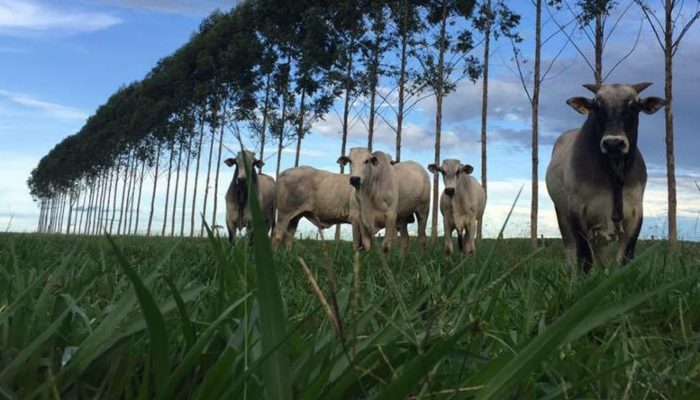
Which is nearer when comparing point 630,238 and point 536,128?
point 630,238

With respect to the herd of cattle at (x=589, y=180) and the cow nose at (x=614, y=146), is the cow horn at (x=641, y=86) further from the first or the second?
the cow nose at (x=614, y=146)

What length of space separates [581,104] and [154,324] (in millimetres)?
7219

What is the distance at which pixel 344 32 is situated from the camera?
36.8 m

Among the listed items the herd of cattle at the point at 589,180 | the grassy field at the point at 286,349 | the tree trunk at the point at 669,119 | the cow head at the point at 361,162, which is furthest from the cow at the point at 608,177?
the tree trunk at the point at 669,119

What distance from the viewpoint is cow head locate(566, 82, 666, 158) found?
6.62 metres

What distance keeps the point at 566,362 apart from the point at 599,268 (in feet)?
8.26

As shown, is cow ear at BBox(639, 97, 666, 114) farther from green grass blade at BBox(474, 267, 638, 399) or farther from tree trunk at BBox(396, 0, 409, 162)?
tree trunk at BBox(396, 0, 409, 162)

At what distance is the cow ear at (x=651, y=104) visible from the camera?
23.9 ft

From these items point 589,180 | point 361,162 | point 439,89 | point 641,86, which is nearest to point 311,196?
point 361,162

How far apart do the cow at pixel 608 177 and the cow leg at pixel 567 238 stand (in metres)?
0.28

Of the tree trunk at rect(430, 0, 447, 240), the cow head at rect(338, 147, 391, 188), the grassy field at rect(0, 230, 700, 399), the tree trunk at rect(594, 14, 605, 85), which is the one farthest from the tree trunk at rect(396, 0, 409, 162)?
the grassy field at rect(0, 230, 700, 399)

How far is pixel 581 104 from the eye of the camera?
24.8ft

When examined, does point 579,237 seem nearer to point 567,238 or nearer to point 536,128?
point 567,238

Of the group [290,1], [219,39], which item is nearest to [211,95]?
[219,39]
